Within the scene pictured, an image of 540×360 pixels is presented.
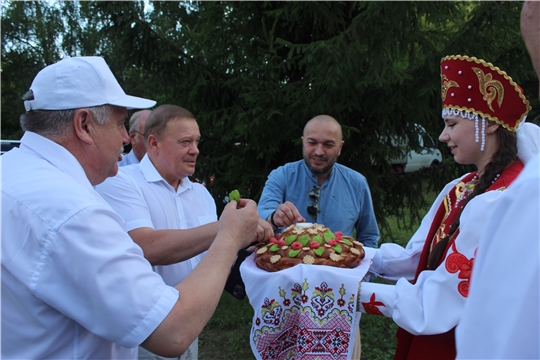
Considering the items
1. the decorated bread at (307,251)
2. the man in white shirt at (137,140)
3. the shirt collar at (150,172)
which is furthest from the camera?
the man in white shirt at (137,140)

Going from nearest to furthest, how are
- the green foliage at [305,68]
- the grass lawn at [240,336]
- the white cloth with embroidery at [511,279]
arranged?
the white cloth with embroidery at [511,279], the grass lawn at [240,336], the green foliage at [305,68]

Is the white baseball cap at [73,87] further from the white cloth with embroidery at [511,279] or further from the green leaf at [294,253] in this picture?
the white cloth with embroidery at [511,279]

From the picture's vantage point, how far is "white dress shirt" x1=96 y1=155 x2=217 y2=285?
8.21 feet

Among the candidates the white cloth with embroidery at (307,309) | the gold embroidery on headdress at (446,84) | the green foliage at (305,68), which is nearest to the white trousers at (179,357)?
the white cloth with embroidery at (307,309)

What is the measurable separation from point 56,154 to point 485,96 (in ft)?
6.59

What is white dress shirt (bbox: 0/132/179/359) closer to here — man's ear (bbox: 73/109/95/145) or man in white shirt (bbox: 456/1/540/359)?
man's ear (bbox: 73/109/95/145)

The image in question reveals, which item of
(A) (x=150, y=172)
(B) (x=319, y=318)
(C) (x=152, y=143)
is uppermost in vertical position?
(C) (x=152, y=143)

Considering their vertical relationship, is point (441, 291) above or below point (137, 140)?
below

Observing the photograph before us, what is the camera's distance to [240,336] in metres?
5.24

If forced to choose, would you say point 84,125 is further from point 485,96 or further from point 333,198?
point 333,198

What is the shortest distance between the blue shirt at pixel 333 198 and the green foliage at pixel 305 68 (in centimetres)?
149

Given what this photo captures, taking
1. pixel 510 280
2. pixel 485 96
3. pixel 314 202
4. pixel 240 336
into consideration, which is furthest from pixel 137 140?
pixel 510 280

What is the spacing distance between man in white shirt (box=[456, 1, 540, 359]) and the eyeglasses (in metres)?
2.92

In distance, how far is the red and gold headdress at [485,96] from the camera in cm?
225
